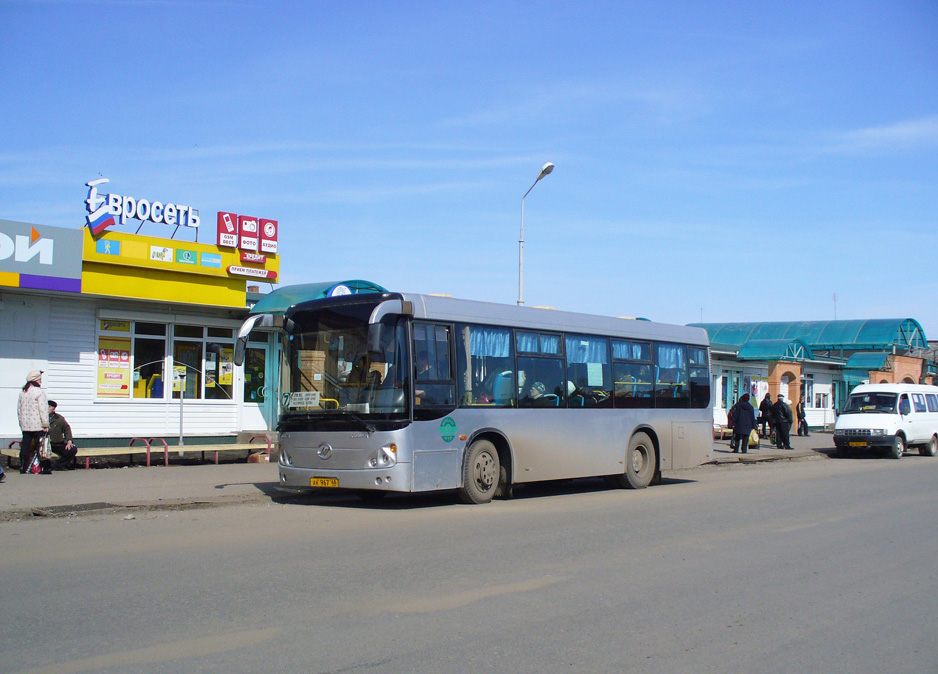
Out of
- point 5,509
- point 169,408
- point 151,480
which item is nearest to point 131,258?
point 169,408

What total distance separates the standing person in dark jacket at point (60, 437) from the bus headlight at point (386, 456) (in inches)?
309

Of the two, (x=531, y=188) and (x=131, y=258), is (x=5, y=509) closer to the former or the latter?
(x=131, y=258)

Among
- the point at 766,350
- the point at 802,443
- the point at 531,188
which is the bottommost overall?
the point at 802,443

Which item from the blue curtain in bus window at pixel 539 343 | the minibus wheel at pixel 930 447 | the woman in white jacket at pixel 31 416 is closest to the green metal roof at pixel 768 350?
the minibus wheel at pixel 930 447

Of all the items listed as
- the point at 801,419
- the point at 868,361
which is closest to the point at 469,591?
the point at 801,419

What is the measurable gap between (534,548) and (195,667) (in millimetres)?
4753

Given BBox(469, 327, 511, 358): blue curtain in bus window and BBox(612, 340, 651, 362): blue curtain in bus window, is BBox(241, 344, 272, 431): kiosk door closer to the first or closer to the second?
BBox(612, 340, 651, 362): blue curtain in bus window

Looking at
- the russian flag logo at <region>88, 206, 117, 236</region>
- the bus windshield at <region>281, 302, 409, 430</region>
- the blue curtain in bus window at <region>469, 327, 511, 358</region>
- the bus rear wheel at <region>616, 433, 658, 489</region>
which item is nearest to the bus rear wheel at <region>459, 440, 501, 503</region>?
the blue curtain in bus window at <region>469, 327, 511, 358</region>

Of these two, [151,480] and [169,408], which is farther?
[169,408]

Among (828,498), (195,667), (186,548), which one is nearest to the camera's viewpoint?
(195,667)

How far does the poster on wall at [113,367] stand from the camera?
20.7 metres

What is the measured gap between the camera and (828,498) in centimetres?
1470

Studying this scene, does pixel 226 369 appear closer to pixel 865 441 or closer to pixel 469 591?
pixel 469 591

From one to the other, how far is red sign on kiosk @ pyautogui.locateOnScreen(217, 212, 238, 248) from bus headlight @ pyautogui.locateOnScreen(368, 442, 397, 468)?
12400mm
